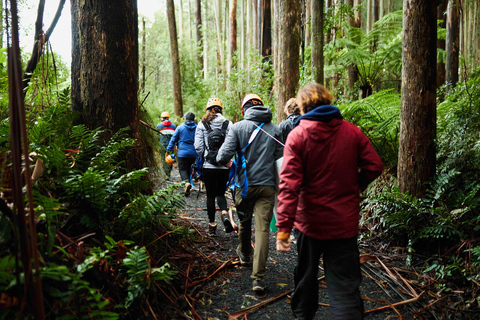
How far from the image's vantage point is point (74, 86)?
4422 millimetres

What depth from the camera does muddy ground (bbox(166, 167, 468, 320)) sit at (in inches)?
140

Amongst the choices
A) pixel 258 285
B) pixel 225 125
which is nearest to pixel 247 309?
pixel 258 285

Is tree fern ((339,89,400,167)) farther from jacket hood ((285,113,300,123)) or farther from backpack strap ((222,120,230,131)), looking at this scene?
backpack strap ((222,120,230,131))

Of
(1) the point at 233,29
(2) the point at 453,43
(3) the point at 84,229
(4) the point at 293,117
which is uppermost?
(1) the point at 233,29

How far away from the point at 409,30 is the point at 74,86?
4.69 m

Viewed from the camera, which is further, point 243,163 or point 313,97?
point 243,163

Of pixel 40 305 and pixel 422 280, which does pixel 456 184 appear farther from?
pixel 40 305

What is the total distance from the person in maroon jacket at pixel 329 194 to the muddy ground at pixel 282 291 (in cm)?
100

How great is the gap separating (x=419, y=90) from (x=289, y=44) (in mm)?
3652

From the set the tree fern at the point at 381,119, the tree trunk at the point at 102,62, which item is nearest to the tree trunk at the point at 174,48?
the tree fern at the point at 381,119

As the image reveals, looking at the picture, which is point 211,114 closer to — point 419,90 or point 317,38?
point 419,90

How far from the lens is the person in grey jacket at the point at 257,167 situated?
14.0ft

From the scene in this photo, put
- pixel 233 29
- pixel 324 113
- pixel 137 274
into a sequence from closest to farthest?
pixel 324 113 → pixel 137 274 → pixel 233 29

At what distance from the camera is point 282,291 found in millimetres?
4031
